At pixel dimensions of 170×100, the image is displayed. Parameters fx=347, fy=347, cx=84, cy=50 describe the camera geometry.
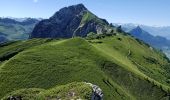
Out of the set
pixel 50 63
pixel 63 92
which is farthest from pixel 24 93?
pixel 50 63

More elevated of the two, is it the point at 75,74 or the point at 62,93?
the point at 62,93

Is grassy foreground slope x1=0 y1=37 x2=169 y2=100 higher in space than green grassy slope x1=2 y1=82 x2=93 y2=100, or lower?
lower

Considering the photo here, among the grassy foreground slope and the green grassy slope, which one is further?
the grassy foreground slope

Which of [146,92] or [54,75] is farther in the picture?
[146,92]

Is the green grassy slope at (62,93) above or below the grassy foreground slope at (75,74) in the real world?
above

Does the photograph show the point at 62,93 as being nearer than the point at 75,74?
Yes

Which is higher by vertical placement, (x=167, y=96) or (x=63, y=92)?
(x=63, y=92)

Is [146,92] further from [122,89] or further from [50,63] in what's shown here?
[50,63]

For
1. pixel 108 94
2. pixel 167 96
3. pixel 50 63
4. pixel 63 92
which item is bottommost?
pixel 167 96

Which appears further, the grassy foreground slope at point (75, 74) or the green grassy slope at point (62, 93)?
the grassy foreground slope at point (75, 74)

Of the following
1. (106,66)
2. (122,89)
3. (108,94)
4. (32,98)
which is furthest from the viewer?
(106,66)

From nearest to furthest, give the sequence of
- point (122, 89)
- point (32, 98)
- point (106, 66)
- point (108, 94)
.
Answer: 1. point (32, 98)
2. point (108, 94)
3. point (122, 89)
4. point (106, 66)
